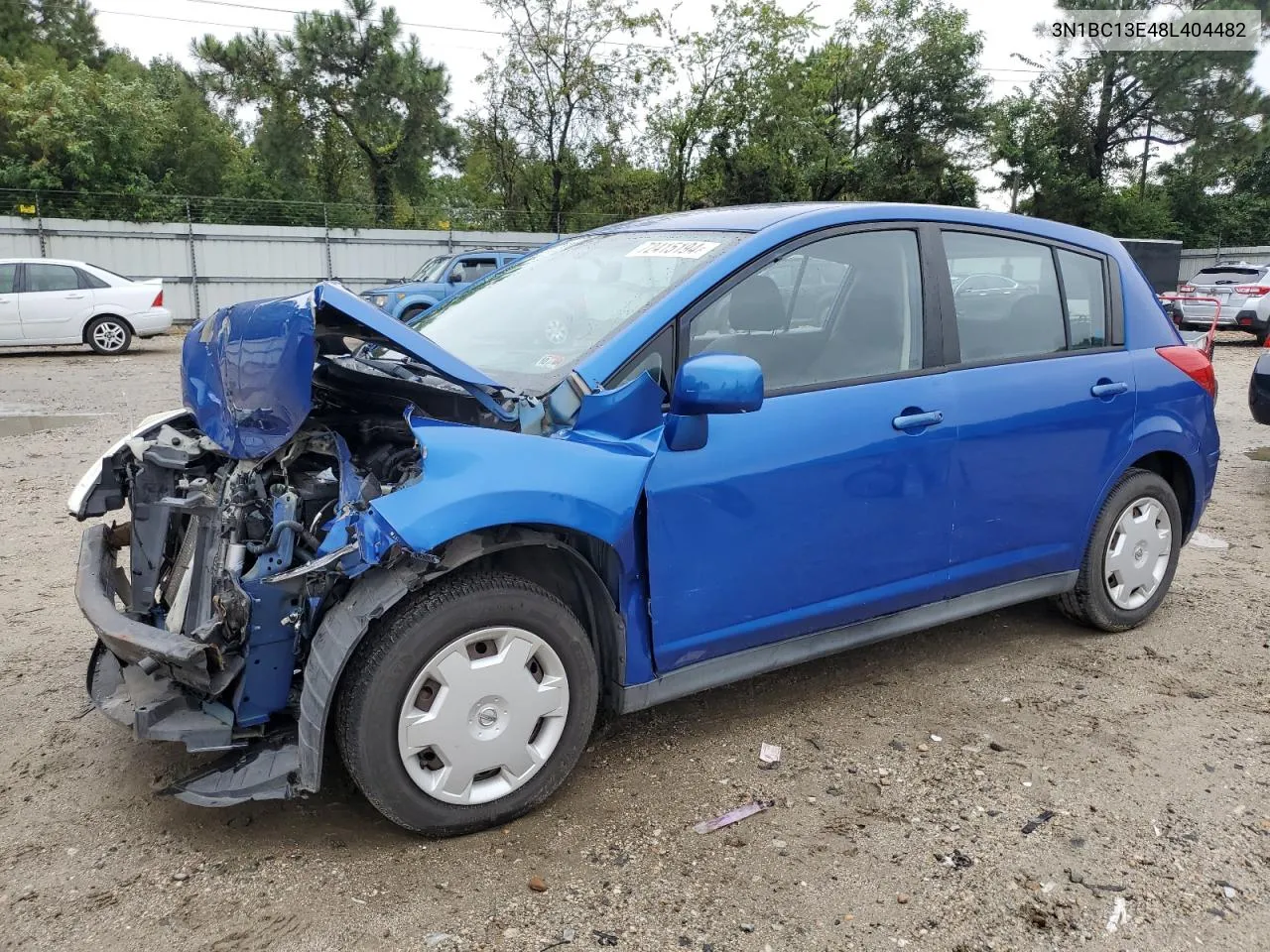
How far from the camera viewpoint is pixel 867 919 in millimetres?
2271

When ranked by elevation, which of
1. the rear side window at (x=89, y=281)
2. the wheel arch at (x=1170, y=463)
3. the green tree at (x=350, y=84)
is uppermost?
the green tree at (x=350, y=84)

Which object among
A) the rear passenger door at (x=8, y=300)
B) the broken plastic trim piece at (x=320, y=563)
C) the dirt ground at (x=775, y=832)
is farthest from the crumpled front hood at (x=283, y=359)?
the rear passenger door at (x=8, y=300)

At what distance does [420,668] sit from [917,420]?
69.8 inches

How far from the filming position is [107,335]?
14.4 m

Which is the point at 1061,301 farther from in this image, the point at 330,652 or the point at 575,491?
the point at 330,652

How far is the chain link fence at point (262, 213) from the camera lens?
2122cm

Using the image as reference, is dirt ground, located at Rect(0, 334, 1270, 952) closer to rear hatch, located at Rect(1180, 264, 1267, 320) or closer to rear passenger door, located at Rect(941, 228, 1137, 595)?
rear passenger door, located at Rect(941, 228, 1137, 595)

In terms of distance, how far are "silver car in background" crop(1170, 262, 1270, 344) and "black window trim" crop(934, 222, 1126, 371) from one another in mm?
15177

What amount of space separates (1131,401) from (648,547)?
7.60 ft

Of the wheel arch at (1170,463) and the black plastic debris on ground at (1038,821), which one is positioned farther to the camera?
the wheel arch at (1170,463)

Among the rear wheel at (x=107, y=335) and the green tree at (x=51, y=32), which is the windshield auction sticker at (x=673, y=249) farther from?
the green tree at (x=51, y=32)

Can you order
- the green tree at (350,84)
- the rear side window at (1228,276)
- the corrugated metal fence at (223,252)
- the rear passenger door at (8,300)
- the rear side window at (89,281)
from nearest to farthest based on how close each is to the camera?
1. the rear passenger door at (8,300)
2. the rear side window at (89,281)
3. the rear side window at (1228,276)
4. the corrugated metal fence at (223,252)
5. the green tree at (350,84)

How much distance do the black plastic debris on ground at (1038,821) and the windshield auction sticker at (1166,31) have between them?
37.3 m

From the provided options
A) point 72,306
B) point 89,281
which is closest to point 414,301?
point 89,281
